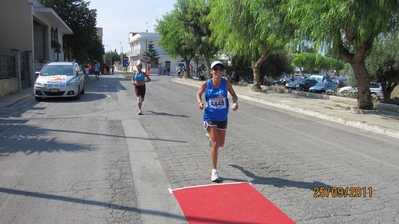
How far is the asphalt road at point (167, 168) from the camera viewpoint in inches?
169

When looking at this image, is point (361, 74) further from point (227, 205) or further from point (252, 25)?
point (227, 205)

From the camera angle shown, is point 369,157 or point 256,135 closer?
point 369,157

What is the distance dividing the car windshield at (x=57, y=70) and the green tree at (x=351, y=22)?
1009 cm

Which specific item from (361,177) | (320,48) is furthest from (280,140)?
(320,48)

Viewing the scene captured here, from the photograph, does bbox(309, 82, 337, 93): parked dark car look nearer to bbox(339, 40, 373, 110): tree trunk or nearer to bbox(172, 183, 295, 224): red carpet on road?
bbox(339, 40, 373, 110): tree trunk

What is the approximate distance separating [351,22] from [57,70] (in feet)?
40.9

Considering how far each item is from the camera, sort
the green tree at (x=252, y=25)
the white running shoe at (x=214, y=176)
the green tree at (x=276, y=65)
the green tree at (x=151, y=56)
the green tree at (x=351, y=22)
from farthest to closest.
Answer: the green tree at (x=151, y=56), the green tree at (x=276, y=65), the green tree at (x=252, y=25), the green tree at (x=351, y=22), the white running shoe at (x=214, y=176)

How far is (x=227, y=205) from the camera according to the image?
4422 mm

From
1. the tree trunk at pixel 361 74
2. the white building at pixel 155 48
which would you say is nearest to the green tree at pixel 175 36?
the tree trunk at pixel 361 74

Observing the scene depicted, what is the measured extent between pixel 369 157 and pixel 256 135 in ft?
8.91

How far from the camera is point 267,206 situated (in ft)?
14.5

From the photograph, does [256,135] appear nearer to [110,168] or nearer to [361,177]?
[361,177]

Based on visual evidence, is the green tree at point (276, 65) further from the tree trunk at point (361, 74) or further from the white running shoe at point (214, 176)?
the white running shoe at point (214, 176)
